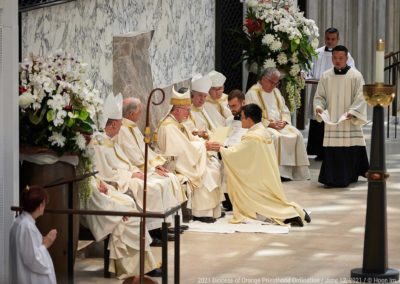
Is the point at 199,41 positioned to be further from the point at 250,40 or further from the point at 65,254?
the point at 65,254

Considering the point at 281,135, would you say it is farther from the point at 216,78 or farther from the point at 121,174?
the point at 121,174

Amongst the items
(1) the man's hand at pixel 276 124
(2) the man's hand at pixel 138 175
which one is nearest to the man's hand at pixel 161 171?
(2) the man's hand at pixel 138 175

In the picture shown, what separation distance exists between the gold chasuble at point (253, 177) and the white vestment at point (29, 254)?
4.81 m

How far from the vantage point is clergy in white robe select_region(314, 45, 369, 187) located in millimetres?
15727

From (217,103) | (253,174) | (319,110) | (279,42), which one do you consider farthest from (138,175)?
(279,42)

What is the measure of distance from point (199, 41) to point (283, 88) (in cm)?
143

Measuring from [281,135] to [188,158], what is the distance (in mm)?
3248

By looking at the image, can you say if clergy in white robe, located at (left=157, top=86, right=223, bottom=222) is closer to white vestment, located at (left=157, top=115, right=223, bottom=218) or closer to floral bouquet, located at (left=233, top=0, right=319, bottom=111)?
white vestment, located at (left=157, top=115, right=223, bottom=218)

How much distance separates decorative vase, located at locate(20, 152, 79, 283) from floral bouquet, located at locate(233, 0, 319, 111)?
7400 millimetres

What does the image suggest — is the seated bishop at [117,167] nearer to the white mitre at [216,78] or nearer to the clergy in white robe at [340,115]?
the white mitre at [216,78]

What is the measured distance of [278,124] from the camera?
53.4 feet

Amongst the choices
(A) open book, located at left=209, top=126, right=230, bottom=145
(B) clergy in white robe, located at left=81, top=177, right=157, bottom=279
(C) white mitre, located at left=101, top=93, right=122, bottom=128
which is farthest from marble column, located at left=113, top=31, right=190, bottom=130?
(B) clergy in white robe, located at left=81, top=177, right=157, bottom=279

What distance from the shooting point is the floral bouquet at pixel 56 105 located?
955cm

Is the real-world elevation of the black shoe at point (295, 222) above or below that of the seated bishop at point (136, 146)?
below
